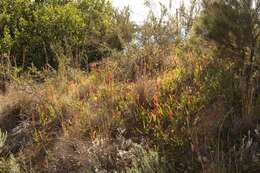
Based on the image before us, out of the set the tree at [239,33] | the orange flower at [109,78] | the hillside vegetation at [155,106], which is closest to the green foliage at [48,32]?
the hillside vegetation at [155,106]

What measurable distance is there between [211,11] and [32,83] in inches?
123

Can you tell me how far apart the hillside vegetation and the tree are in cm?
1

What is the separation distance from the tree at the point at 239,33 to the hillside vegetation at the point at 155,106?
0.01 m

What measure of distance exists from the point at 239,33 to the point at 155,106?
1.14 metres

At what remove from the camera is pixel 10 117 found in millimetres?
6680

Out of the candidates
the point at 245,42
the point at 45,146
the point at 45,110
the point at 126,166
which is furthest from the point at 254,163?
the point at 45,110

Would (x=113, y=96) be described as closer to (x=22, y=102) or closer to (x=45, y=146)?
(x=45, y=146)

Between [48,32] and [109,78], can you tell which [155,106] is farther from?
[48,32]

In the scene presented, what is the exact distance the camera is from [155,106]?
5387 millimetres

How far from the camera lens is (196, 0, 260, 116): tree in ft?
17.2

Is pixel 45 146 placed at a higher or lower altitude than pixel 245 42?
lower

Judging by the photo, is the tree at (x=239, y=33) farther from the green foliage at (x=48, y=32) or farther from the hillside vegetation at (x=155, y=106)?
the green foliage at (x=48, y=32)

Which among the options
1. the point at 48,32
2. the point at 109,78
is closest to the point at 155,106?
the point at 109,78

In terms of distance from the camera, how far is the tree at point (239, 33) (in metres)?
5.25
